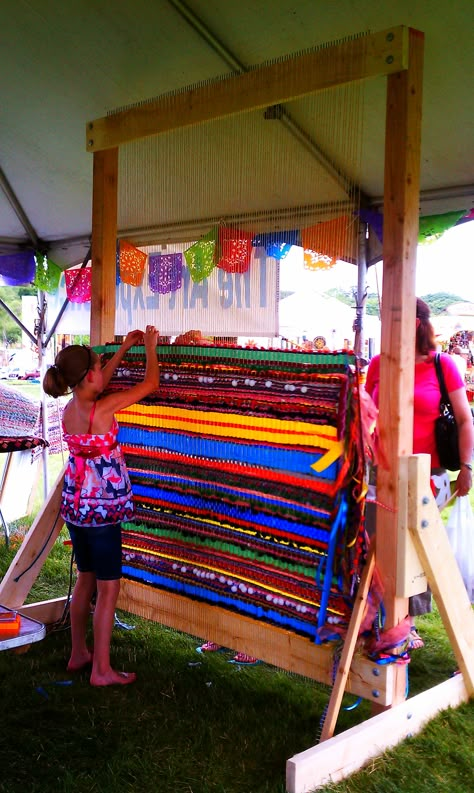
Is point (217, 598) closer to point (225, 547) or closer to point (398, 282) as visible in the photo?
point (225, 547)

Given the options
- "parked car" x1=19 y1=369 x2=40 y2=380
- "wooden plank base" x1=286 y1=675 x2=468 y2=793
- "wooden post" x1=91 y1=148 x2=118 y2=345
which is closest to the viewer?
"wooden plank base" x1=286 y1=675 x2=468 y2=793

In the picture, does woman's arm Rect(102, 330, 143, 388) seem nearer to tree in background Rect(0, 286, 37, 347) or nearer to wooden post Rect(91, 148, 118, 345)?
wooden post Rect(91, 148, 118, 345)

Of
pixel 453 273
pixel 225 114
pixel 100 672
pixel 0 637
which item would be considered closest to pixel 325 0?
pixel 225 114

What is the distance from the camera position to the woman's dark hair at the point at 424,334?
278 cm

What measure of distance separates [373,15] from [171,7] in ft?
2.70

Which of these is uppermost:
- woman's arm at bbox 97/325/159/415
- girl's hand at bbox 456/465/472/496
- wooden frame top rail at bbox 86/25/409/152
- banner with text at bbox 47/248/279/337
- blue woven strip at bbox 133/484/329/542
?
wooden frame top rail at bbox 86/25/409/152

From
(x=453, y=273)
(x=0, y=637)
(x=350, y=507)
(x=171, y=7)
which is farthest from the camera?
(x=453, y=273)

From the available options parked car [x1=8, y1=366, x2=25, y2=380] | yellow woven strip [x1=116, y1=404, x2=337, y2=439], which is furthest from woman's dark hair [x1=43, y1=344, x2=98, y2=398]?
parked car [x1=8, y1=366, x2=25, y2=380]

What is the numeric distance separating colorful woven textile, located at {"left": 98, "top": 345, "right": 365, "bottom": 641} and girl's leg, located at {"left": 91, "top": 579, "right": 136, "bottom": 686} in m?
0.23

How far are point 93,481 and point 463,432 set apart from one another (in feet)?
4.58

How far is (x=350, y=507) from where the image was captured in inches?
87.4

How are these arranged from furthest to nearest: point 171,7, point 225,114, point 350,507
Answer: point 171,7
point 225,114
point 350,507

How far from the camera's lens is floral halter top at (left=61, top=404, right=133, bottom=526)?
262 centimetres

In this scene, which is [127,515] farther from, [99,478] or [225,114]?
[225,114]
